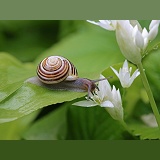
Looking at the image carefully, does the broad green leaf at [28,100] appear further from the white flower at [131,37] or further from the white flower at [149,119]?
the white flower at [149,119]

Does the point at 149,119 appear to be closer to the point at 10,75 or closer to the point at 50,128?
the point at 50,128

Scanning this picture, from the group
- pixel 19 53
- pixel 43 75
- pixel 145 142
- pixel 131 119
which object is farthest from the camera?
pixel 19 53

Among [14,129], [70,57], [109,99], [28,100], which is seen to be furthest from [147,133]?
[70,57]

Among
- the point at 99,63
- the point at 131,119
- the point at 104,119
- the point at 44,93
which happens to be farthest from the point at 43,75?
the point at 99,63

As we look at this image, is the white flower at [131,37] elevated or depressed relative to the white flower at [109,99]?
elevated

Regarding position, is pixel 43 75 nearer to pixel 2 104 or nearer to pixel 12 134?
pixel 2 104

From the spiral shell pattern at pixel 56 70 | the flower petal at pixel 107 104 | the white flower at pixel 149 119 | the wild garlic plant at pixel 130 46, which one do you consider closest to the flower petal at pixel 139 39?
the wild garlic plant at pixel 130 46
